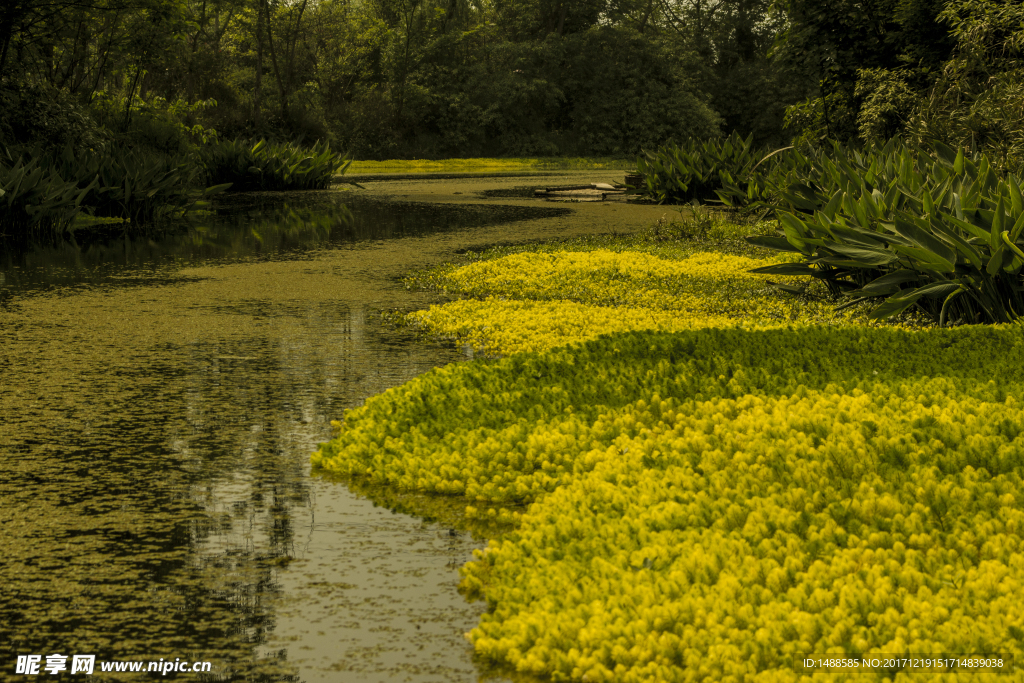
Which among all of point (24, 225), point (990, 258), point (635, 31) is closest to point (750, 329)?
point (990, 258)

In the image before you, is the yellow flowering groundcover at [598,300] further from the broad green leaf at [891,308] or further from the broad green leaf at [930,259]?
the broad green leaf at [930,259]

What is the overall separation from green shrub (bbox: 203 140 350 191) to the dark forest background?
4.45 feet

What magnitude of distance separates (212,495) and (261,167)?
24303mm

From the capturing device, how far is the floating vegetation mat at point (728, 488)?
9.61ft

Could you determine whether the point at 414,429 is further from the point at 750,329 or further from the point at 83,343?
the point at 83,343

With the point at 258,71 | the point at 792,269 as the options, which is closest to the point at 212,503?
the point at 792,269

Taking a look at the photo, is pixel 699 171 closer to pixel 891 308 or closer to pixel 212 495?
pixel 891 308

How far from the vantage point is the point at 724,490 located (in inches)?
156

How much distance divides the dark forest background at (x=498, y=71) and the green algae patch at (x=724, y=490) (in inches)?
640

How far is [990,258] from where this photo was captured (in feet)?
24.3

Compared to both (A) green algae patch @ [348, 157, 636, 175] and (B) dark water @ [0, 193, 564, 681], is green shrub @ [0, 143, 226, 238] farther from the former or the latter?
(A) green algae patch @ [348, 157, 636, 175]

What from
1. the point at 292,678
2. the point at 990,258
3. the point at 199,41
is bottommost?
the point at 292,678

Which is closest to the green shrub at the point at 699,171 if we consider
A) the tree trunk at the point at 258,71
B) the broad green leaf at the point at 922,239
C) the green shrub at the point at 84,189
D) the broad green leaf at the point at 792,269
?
the green shrub at the point at 84,189

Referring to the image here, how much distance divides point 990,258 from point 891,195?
70.7 inches
